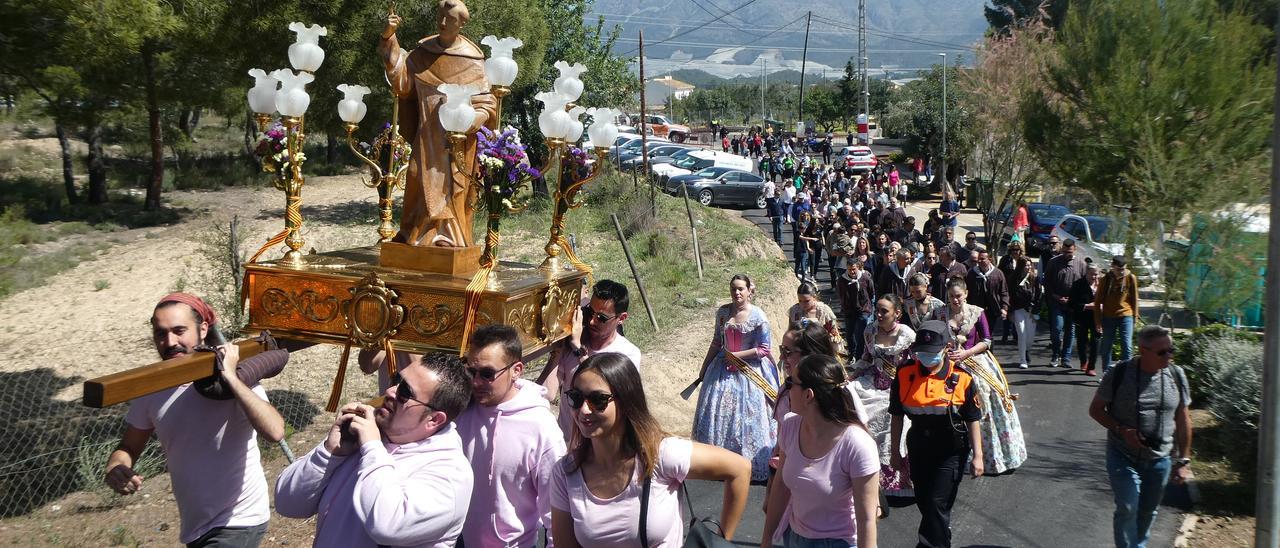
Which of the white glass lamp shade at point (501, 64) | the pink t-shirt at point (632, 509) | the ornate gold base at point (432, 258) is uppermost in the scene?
the white glass lamp shade at point (501, 64)

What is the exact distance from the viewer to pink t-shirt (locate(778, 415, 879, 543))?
4379 mm

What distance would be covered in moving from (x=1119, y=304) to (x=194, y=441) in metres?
10.5

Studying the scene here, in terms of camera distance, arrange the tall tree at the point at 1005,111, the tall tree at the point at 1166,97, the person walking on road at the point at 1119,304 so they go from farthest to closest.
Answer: the tall tree at the point at 1005,111 → the tall tree at the point at 1166,97 → the person walking on road at the point at 1119,304

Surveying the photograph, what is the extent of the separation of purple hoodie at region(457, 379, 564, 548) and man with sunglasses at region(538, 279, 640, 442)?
1568 millimetres

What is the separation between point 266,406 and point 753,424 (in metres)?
4.64

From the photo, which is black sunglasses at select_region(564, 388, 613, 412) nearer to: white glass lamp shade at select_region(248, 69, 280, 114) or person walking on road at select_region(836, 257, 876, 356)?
white glass lamp shade at select_region(248, 69, 280, 114)

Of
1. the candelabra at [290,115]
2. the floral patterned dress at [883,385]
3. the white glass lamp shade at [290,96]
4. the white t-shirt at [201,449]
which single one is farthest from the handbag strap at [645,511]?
the floral patterned dress at [883,385]

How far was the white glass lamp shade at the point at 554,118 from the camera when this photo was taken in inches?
235

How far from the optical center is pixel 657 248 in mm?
18359

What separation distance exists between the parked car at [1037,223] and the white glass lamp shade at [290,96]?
1969 cm

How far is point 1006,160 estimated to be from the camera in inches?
920

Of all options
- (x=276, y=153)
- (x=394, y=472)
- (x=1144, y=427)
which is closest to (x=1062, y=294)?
(x=1144, y=427)

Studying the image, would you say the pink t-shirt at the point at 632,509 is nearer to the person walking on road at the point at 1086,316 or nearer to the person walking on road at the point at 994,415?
the person walking on road at the point at 994,415

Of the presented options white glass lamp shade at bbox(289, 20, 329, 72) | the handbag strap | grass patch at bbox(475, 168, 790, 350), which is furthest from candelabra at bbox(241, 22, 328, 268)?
grass patch at bbox(475, 168, 790, 350)
